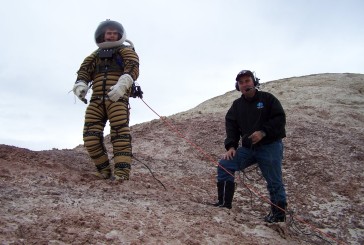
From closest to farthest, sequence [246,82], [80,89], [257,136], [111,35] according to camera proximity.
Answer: [257,136] → [246,82] → [80,89] → [111,35]

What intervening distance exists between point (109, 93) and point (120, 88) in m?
0.15

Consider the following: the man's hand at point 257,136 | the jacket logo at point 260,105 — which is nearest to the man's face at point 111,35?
the jacket logo at point 260,105

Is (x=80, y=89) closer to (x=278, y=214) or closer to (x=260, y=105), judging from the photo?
(x=260, y=105)

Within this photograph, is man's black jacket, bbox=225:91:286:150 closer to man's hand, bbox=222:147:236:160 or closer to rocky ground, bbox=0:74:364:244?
man's hand, bbox=222:147:236:160

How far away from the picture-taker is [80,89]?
17.1ft

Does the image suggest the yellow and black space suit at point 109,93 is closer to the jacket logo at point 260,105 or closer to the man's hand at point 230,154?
the man's hand at point 230,154

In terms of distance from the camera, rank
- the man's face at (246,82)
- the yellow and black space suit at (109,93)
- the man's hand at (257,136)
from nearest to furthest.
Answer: the man's hand at (257,136) < the man's face at (246,82) < the yellow and black space suit at (109,93)

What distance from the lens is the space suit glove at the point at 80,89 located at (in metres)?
5.23

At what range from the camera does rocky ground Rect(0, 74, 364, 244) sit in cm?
334

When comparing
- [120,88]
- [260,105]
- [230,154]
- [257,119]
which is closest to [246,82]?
[260,105]

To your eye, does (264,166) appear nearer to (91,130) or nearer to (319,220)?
(319,220)

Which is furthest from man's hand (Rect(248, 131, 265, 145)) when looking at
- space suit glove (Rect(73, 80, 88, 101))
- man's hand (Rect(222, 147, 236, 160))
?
space suit glove (Rect(73, 80, 88, 101))

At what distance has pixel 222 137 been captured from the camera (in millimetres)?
9094

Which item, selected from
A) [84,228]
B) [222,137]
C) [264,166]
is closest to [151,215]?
[84,228]
